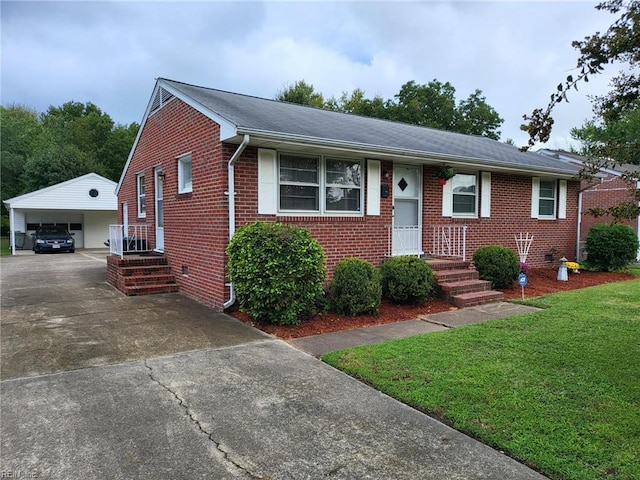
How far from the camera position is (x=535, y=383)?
3.94m

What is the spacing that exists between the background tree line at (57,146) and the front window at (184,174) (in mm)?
25312

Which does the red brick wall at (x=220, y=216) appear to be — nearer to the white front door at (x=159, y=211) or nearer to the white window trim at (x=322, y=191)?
the white window trim at (x=322, y=191)

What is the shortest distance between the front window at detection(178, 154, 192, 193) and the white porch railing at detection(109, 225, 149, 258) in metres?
1.82

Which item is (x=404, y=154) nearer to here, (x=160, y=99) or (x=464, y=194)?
(x=464, y=194)

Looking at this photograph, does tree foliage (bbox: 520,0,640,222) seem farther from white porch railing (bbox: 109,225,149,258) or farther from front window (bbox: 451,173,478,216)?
white porch railing (bbox: 109,225,149,258)

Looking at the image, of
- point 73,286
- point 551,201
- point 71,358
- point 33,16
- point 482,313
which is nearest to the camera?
point 71,358

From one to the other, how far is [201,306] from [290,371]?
3.77 m

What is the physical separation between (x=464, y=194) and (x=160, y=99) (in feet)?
26.4

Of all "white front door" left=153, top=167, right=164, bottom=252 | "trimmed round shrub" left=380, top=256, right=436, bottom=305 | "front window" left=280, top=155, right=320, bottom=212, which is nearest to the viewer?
"trimmed round shrub" left=380, top=256, right=436, bottom=305

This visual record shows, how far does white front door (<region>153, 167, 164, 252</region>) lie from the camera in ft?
34.7

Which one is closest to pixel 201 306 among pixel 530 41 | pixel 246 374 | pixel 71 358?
pixel 71 358

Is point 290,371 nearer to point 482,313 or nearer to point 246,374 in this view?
point 246,374

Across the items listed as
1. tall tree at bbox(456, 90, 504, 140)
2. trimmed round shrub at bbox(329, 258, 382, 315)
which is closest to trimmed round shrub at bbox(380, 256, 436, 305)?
trimmed round shrub at bbox(329, 258, 382, 315)

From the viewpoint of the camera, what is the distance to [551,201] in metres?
12.5
